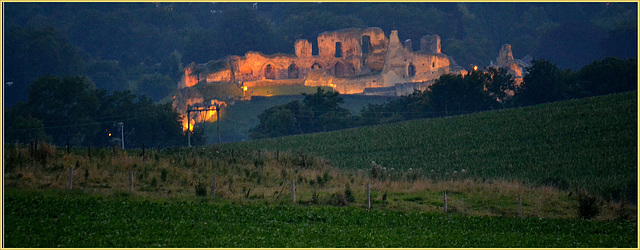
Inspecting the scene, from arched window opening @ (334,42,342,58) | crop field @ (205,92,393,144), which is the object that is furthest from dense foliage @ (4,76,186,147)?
arched window opening @ (334,42,342,58)

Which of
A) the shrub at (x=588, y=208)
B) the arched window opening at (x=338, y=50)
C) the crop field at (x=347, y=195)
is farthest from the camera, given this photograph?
the arched window opening at (x=338, y=50)

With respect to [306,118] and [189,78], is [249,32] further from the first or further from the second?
[306,118]

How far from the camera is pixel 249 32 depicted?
135375 millimetres

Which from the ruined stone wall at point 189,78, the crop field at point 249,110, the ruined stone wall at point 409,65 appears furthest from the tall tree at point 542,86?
the ruined stone wall at point 189,78

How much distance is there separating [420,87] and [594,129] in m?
43.9

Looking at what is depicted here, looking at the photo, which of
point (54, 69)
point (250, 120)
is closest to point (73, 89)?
point (250, 120)

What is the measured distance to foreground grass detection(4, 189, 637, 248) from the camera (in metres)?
21.7

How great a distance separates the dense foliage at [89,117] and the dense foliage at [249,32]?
41137 mm

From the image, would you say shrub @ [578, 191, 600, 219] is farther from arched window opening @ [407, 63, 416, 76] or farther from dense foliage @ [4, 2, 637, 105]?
dense foliage @ [4, 2, 637, 105]

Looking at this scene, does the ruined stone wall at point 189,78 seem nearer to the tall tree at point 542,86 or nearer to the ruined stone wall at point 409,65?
the ruined stone wall at point 409,65

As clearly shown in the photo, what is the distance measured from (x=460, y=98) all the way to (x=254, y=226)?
55.7 m

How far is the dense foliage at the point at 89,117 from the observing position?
7244 centimetres

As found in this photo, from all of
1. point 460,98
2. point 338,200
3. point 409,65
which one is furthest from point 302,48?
point 338,200

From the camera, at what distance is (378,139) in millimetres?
57031
